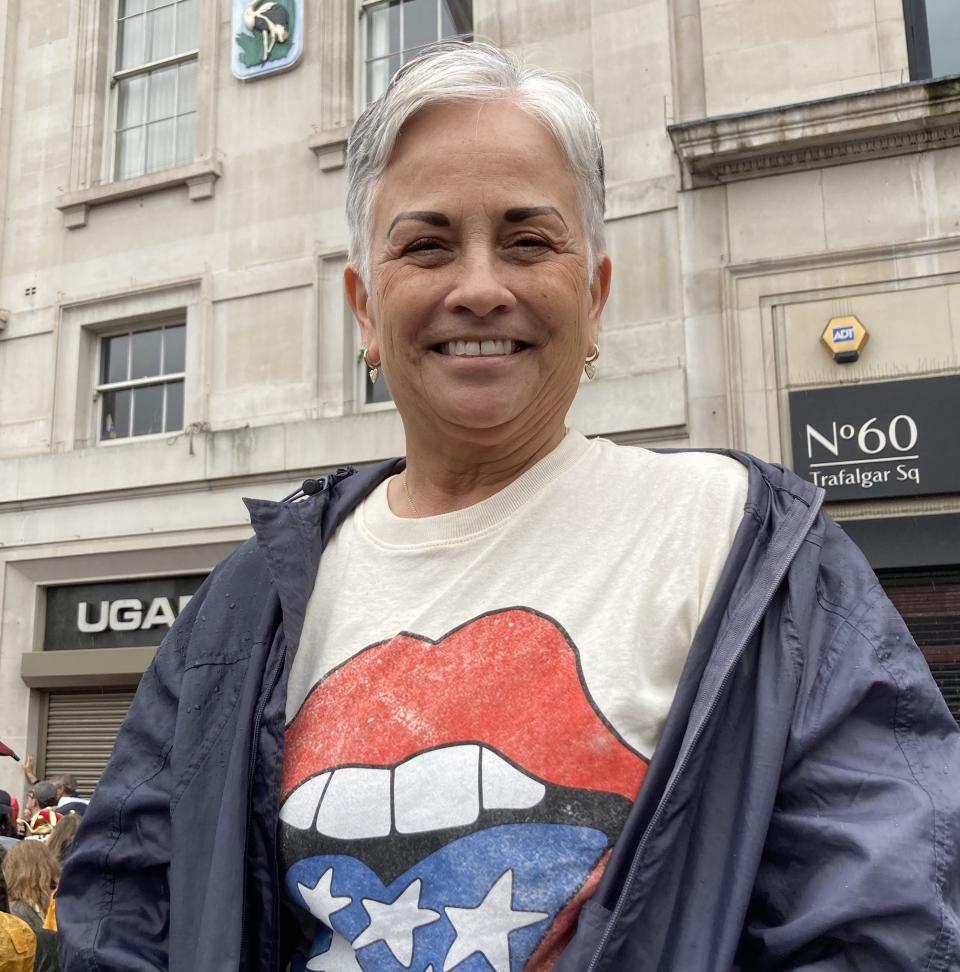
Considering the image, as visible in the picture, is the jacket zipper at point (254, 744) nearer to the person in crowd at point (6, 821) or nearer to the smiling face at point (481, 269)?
the smiling face at point (481, 269)

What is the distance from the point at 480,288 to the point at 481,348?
0.09m

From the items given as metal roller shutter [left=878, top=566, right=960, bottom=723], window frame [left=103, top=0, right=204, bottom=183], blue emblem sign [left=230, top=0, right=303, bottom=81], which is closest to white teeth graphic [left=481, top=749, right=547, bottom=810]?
metal roller shutter [left=878, top=566, right=960, bottom=723]

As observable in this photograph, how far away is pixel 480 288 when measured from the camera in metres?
1.45

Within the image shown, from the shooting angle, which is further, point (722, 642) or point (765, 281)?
point (765, 281)

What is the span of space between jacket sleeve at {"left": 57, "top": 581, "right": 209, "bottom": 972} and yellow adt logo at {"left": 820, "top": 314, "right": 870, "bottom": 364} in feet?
25.3

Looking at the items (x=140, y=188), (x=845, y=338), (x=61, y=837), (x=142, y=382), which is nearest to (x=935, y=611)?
(x=845, y=338)

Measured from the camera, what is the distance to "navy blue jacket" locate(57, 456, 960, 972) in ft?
3.51

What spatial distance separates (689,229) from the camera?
9.09 meters

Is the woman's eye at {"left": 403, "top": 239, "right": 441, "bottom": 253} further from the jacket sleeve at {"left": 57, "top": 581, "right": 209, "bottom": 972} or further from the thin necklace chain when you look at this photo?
the jacket sleeve at {"left": 57, "top": 581, "right": 209, "bottom": 972}

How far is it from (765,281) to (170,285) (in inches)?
252

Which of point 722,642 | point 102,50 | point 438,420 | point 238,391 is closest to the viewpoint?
point 722,642

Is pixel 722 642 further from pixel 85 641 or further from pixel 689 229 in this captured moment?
pixel 85 641

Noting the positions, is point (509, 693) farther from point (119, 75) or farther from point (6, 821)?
point (119, 75)

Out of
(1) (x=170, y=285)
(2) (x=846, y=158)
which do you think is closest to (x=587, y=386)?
(2) (x=846, y=158)
